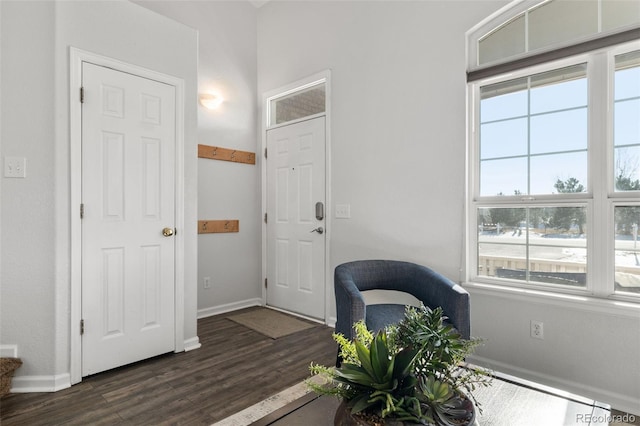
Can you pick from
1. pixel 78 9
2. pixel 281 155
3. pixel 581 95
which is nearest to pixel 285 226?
pixel 281 155

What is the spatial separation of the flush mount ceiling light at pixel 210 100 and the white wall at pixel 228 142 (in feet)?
0.19

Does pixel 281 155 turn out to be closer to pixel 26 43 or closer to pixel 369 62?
pixel 369 62

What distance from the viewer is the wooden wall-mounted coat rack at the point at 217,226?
142 inches

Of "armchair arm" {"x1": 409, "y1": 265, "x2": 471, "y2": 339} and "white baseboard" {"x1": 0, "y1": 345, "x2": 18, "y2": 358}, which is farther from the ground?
"armchair arm" {"x1": 409, "y1": 265, "x2": 471, "y2": 339}

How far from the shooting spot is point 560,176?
226 cm

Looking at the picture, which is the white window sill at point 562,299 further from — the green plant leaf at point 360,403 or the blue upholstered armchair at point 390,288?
the green plant leaf at point 360,403

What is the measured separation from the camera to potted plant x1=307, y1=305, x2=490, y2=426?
0.92m

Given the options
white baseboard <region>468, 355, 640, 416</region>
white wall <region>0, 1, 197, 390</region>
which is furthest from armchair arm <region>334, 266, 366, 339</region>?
white wall <region>0, 1, 197, 390</region>

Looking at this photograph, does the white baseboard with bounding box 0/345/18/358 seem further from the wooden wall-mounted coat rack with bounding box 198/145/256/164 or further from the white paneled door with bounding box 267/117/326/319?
→ the white paneled door with bounding box 267/117/326/319

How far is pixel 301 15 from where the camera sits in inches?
144

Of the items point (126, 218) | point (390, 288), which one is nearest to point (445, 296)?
point (390, 288)

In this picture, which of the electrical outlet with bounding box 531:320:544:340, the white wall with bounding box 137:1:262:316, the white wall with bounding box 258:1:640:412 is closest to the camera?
the white wall with bounding box 258:1:640:412

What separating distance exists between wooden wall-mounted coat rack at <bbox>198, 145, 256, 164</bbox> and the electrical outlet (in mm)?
3148

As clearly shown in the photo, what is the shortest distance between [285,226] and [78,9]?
2.49m
